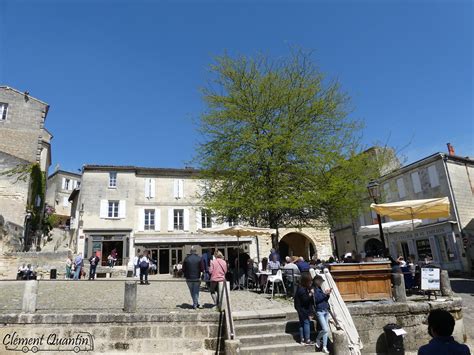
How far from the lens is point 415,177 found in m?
24.8

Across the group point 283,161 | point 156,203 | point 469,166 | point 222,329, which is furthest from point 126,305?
point 469,166

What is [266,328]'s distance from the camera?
7766 millimetres

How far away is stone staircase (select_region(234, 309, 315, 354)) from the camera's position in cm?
713

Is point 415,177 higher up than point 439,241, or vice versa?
point 415,177

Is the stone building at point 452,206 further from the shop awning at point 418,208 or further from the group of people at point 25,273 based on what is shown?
the group of people at point 25,273

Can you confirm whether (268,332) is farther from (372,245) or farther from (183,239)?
(372,245)

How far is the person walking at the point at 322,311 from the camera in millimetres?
7094

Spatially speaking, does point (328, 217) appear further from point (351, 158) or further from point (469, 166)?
point (469, 166)

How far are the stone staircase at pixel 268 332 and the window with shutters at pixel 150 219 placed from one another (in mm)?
20812

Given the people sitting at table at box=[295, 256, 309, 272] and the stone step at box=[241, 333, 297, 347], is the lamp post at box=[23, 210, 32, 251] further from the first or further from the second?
the stone step at box=[241, 333, 297, 347]

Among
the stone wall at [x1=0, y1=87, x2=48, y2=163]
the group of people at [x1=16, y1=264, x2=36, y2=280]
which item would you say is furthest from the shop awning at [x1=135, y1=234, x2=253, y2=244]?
the stone wall at [x1=0, y1=87, x2=48, y2=163]

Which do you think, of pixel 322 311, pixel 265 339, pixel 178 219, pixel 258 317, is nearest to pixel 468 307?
pixel 322 311

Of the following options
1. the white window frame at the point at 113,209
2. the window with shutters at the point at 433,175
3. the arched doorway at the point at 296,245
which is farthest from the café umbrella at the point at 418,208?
the arched doorway at the point at 296,245

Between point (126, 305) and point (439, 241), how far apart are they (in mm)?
21961
